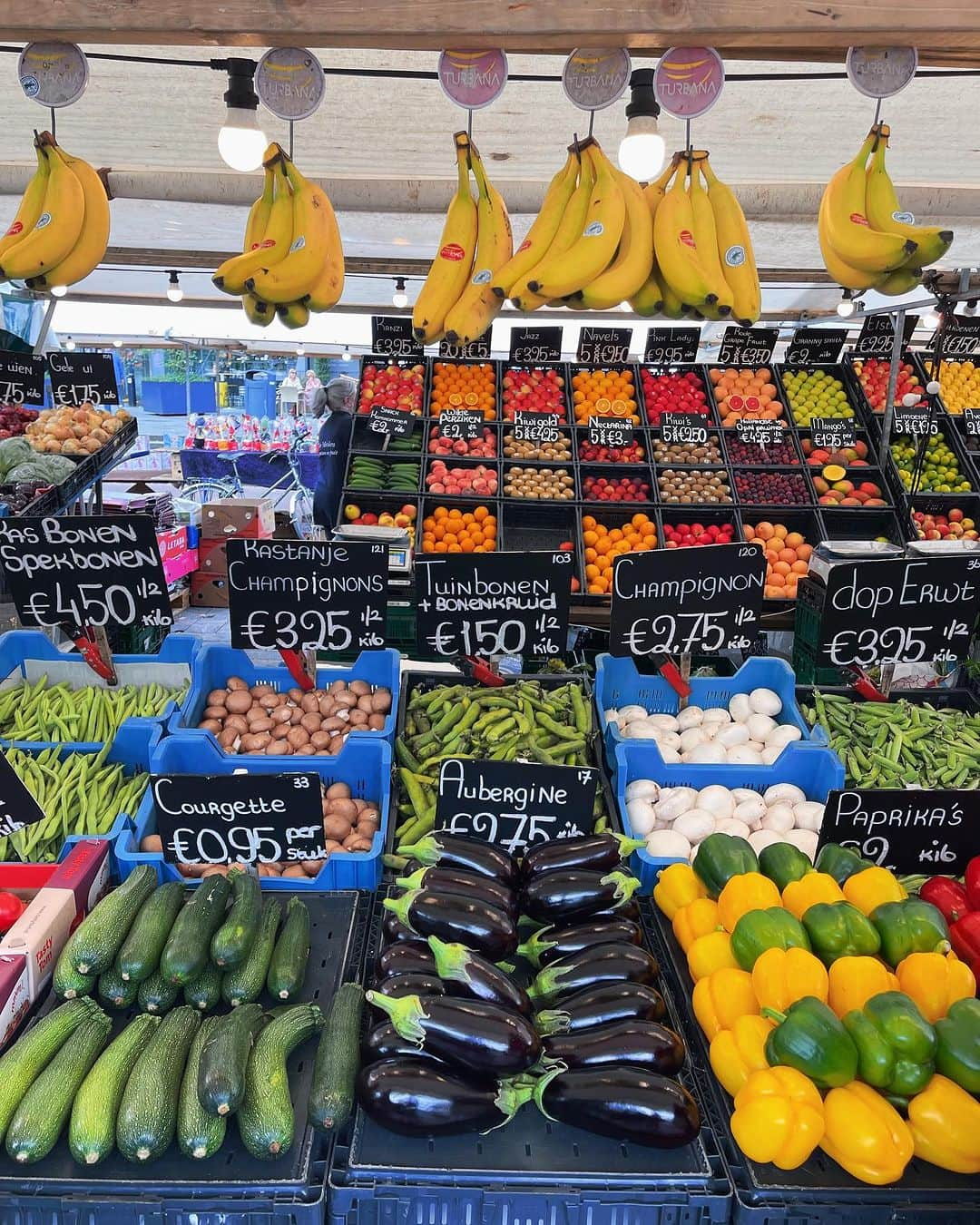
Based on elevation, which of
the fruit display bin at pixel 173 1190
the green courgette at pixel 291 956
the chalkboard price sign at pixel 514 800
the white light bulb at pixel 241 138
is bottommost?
the fruit display bin at pixel 173 1190

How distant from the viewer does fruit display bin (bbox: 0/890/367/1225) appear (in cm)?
155

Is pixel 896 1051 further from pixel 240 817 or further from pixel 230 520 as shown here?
pixel 230 520

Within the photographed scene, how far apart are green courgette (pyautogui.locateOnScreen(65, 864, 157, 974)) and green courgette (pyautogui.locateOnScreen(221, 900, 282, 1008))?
0.96 ft

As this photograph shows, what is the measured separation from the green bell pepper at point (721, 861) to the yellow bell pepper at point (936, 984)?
0.47m

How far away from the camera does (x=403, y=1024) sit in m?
1.65

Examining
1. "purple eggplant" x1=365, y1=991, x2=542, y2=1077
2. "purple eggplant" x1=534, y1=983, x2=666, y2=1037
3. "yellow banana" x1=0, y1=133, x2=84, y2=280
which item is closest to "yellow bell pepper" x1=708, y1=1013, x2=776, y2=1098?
"purple eggplant" x1=534, y1=983, x2=666, y2=1037

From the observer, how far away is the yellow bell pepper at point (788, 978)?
1723 mm

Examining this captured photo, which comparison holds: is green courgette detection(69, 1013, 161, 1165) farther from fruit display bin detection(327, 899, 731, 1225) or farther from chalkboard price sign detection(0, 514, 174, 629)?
chalkboard price sign detection(0, 514, 174, 629)

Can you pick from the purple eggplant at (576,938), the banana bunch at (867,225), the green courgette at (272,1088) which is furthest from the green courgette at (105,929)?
the banana bunch at (867,225)

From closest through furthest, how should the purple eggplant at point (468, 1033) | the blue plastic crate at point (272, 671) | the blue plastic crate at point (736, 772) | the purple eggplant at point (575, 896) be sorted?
the purple eggplant at point (468, 1033) → the purple eggplant at point (575, 896) → the blue plastic crate at point (736, 772) → the blue plastic crate at point (272, 671)

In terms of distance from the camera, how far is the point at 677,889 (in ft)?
7.42

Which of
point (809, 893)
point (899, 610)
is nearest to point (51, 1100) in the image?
point (809, 893)

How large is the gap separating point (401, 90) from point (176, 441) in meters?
17.6

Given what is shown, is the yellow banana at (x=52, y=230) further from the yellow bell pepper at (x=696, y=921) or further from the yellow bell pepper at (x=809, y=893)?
the yellow bell pepper at (x=809, y=893)
